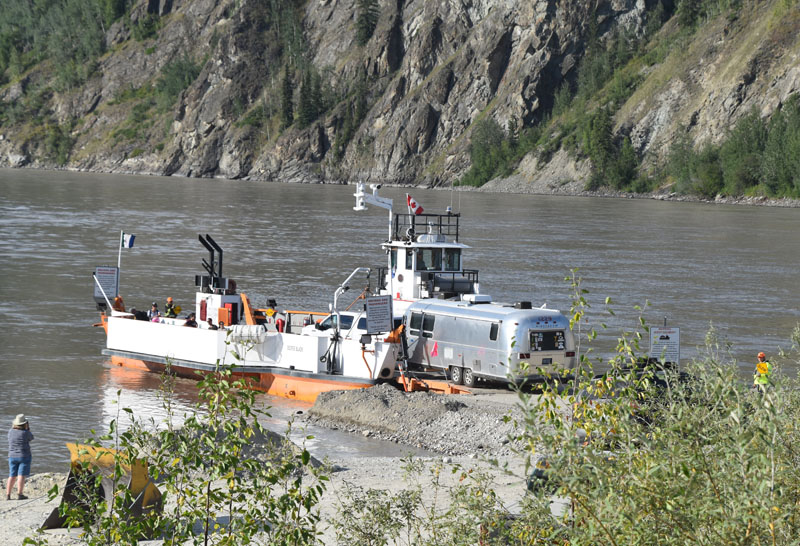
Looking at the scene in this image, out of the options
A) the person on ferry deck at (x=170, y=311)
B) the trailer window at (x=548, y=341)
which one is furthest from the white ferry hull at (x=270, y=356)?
the trailer window at (x=548, y=341)

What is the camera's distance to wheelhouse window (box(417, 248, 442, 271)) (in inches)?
1176

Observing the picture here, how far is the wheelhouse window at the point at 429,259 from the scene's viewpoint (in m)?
29.9

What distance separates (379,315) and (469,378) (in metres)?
2.72

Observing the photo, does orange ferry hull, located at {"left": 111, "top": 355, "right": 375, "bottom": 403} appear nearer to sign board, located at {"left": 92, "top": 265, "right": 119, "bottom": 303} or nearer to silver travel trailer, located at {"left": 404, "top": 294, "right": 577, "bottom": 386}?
silver travel trailer, located at {"left": 404, "top": 294, "right": 577, "bottom": 386}

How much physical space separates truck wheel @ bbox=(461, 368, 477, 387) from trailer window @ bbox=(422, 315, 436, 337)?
151 centimetres

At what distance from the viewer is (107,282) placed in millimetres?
34531

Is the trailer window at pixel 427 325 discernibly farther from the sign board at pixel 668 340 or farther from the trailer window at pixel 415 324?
the sign board at pixel 668 340

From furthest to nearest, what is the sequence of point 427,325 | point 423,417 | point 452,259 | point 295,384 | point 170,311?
1. point 170,311
2. point 452,259
3. point 295,384
4. point 427,325
5. point 423,417

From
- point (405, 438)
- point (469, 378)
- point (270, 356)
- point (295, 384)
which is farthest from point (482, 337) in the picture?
point (270, 356)

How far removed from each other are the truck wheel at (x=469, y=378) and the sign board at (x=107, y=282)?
13.5 metres

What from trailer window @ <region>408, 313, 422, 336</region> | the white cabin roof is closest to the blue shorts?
trailer window @ <region>408, 313, 422, 336</region>

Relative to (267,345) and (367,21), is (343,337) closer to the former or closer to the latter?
(267,345)

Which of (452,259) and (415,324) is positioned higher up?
(452,259)

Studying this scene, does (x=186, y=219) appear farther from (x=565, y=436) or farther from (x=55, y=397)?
(x=565, y=436)
